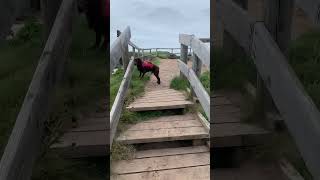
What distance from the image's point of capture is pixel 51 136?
121 centimetres

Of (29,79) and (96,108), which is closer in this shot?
(29,79)

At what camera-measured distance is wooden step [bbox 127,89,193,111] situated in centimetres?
431

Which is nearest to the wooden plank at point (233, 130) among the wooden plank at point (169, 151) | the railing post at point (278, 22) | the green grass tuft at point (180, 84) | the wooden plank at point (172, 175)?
the railing post at point (278, 22)

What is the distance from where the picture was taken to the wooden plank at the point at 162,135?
3.50 m

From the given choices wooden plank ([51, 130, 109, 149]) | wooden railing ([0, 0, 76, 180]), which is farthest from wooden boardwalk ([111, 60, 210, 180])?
wooden railing ([0, 0, 76, 180])

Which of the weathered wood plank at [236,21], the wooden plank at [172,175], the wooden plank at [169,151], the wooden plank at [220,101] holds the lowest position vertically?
the wooden plank at [169,151]

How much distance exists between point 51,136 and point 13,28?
1.02ft

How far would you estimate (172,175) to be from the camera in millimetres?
3008

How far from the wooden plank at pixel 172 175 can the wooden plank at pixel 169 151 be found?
311 millimetres

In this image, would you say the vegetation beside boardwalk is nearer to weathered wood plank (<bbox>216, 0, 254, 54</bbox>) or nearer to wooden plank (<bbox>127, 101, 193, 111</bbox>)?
weathered wood plank (<bbox>216, 0, 254, 54</bbox>)

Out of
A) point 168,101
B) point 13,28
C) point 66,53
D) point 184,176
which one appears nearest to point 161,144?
point 184,176

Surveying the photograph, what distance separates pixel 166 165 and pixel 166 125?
0.74 meters

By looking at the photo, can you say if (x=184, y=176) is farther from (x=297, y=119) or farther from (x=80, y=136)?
(x=297, y=119)

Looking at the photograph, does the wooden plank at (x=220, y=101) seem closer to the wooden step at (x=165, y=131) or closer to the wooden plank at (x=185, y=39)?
the wooden step at (x=165, y=131)
